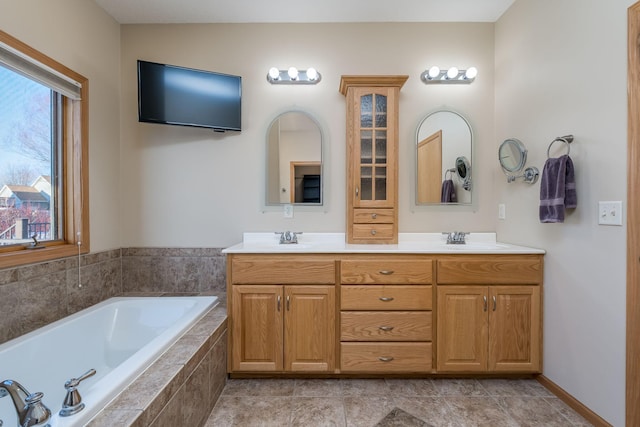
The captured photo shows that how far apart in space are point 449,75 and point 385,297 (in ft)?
6.19

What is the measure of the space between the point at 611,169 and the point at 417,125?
132cm

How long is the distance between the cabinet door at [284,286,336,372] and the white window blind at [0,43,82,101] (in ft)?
6.31

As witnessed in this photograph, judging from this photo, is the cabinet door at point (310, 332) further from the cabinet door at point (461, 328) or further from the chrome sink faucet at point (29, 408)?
the chrome sink faucet at point (29, 408)

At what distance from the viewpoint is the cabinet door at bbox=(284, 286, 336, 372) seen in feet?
6.47

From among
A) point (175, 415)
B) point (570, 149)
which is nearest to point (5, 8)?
point (175, 415)

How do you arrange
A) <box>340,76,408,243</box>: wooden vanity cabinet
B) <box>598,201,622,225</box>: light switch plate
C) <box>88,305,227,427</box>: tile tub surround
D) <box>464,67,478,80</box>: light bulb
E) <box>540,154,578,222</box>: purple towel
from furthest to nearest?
<box>464,67,478,80</box>: light bulb < <box>340,76,408,243</box>: wooden vanity cabinet < <box>540,154,578,222</box>: purple towel < <box>598,201,622,225</box>: light switch plate < <box>88,305,227,427</box>: tile tub surround

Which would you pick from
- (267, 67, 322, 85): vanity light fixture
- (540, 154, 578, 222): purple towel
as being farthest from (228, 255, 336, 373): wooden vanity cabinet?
(267, 67, 322, 85): vanity light fixture

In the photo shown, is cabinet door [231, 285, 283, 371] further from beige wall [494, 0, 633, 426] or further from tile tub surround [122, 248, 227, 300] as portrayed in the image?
beige wall [494, 0, 633, 426]

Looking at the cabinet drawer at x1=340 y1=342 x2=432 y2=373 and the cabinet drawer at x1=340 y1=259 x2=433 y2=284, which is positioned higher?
the cabinet drawer at x1=340 y1=259 x2=433 y2=284

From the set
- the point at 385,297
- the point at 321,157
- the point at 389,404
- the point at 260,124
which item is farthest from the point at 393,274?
the point at 260,124

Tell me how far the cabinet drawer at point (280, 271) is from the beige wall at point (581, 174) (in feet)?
4.75

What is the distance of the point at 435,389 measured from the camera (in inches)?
76.5

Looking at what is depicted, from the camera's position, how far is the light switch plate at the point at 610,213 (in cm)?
148

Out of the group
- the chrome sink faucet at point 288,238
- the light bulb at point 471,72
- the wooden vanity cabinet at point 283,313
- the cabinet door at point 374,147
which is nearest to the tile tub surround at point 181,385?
the wooden vanity cabinet at point 283,313
